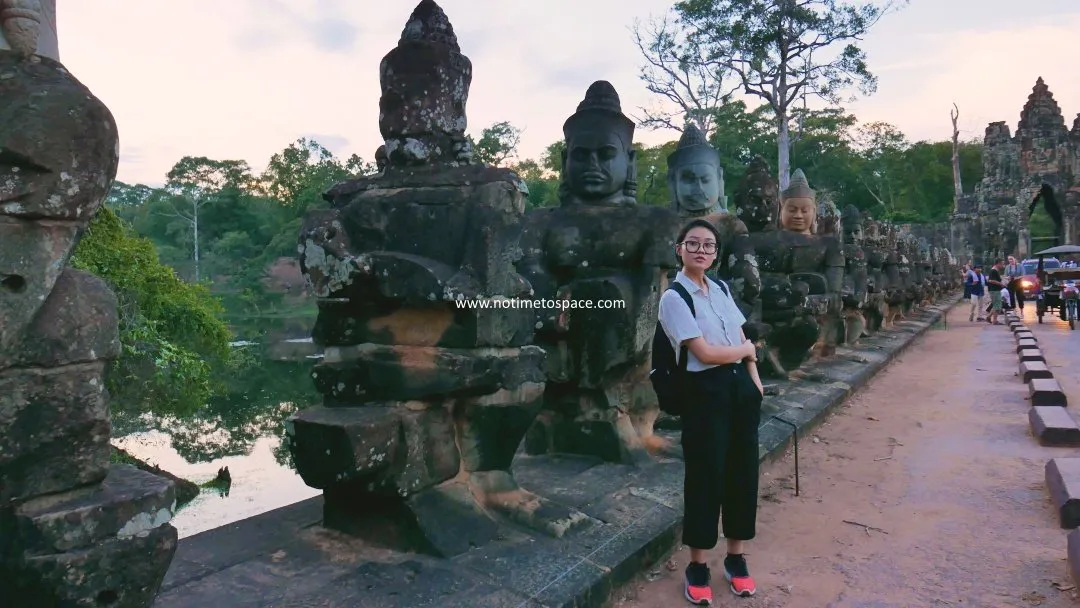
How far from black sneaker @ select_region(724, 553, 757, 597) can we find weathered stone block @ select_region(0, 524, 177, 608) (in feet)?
6.61

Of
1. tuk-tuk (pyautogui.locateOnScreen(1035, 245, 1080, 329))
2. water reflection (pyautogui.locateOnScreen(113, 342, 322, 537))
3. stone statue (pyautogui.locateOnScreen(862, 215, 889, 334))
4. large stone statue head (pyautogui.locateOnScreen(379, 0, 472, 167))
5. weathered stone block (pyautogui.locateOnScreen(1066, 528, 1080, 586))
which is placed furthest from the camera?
tuk-tuk (pyautogui.locateOnScreen(1035, 245, 1080, 329))

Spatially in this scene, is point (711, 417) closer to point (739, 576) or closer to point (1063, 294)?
point (739, 576)

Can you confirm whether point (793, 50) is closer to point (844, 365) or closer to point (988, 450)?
point (844, 365)

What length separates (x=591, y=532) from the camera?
3109mm

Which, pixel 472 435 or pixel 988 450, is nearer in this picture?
pixel 472 435

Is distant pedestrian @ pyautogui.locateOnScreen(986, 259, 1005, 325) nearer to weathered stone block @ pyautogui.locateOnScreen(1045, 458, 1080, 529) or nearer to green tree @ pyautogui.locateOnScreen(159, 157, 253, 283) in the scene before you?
weathered stone block @ pyautogui.locateOnScreen(1045, 458, 1080, 529)

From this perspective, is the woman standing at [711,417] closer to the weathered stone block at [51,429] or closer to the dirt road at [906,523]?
the dirt road at [906,523]

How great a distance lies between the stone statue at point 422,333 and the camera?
2752 mm

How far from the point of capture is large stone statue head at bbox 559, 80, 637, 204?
420 centimetres

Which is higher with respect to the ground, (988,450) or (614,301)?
(614,301)

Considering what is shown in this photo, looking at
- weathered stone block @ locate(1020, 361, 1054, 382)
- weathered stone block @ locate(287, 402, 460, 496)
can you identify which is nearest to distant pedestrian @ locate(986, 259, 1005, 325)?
weathered stone block @ locate(1020, 361, 1054, 382)

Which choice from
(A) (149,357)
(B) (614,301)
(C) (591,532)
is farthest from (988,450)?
(A) (149,357)

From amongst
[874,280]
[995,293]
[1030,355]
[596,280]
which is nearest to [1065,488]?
[596,280]

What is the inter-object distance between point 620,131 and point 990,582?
9.04ft
